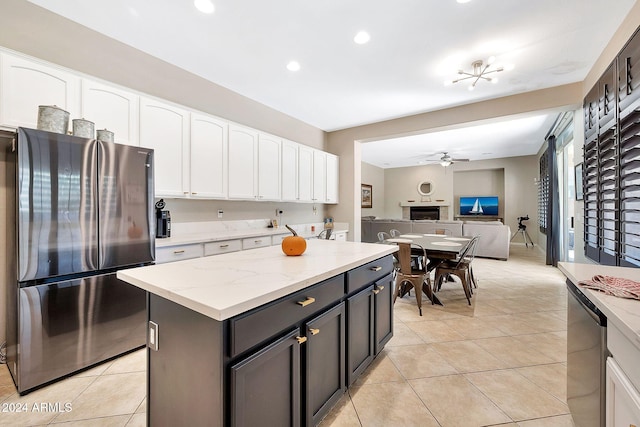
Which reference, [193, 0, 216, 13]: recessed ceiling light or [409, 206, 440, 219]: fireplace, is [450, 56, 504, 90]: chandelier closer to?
[193, 0, 216, 13]: recessed ceiling light

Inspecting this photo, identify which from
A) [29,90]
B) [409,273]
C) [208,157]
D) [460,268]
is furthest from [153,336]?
[460,268]

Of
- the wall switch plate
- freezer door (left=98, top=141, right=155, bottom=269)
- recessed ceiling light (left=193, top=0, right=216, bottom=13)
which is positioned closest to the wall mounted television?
recessed ceiling light (left=193, top=0, right=216, bottom=13)

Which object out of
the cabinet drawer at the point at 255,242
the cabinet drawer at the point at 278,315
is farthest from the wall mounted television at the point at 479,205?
the cabinet drawer at the point at 278,315

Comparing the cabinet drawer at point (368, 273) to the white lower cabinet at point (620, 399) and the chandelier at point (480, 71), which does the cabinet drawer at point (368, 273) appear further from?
the chandelier at point (480, 71)

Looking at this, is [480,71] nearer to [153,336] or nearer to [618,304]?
[618,304]

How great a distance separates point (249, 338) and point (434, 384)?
1.57 m

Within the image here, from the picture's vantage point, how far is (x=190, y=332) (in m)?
1.04

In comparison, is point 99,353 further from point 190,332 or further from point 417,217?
point 417,217

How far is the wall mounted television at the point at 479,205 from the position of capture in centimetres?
927

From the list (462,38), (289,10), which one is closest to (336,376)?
(289,10)

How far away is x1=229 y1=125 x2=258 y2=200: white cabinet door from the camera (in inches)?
136

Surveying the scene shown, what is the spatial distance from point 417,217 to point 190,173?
904 cm

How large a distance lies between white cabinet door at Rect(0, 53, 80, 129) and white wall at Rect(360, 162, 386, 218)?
26.5 ft

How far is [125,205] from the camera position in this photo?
86.0 inches
